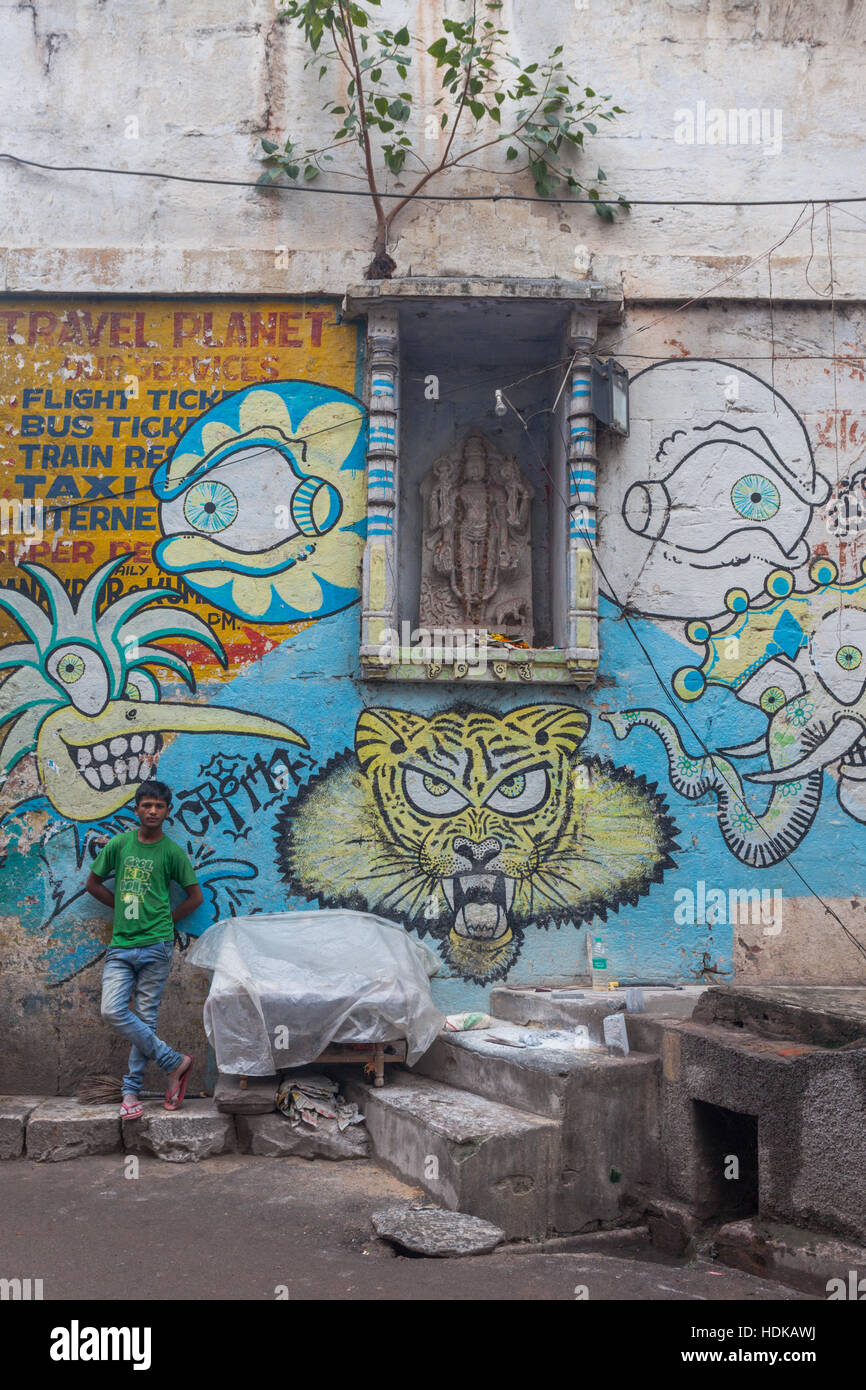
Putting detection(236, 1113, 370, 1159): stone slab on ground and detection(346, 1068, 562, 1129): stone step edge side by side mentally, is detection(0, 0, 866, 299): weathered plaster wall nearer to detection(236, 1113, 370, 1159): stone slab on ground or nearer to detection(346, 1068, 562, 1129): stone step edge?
detection(346, 1068, 562, 1129): stone step edge

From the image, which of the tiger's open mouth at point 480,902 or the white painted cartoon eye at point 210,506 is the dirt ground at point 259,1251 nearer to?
the tiger's open mouth at point 480,902

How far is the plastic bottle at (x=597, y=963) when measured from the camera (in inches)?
265

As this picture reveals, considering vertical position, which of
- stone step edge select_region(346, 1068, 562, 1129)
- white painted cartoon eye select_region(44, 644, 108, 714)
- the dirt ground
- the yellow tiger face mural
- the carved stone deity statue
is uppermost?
the carved stone deity statue

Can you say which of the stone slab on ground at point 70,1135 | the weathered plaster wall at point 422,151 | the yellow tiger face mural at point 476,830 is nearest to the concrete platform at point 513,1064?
the yellow tiger face mural at point 476,830

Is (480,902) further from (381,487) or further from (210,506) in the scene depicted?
(210,506)

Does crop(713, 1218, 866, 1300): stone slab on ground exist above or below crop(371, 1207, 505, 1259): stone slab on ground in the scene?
below

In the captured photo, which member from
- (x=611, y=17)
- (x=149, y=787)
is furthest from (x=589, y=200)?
(x=149, y=787)

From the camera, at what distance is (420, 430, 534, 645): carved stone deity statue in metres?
7.46

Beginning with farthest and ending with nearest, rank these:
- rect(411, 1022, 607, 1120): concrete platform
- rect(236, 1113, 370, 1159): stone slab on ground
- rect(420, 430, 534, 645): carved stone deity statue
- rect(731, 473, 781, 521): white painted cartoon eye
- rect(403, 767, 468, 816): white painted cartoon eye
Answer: rect(420, 430, 534, 645): carved stone deity statue
rect(731, 473, 781, 521): white painted cartoon eye
rect(403, 767, 468, 816): white painted cartoon eye
rect(236, 1113, 370, 1159): stone slab on ground
rect(411, 1022, 607, 1120): concrete platform

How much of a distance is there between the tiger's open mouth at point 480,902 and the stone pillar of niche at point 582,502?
138 cm

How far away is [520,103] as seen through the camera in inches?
295

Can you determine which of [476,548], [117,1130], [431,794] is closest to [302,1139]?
[117,1130]

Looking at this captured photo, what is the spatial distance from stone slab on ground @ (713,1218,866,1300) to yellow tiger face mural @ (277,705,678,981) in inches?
84.8

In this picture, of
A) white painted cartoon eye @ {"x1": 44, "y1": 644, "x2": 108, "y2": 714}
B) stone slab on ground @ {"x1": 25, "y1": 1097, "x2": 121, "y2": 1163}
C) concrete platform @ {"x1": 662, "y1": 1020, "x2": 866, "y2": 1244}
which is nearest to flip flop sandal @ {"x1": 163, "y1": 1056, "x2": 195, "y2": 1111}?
stone slab on ground @ {"x1": 25, "y1": 1097, "x2": 121, "y2": 1163}
